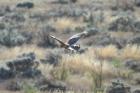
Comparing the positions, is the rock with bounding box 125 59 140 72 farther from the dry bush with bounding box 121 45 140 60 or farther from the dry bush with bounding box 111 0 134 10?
the dry bush with bounding box 111 0 134 10

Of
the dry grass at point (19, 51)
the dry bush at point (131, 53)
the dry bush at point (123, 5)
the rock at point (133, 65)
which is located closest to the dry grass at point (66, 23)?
the dry grass at point (19, 51)

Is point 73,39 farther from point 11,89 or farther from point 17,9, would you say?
point 17,9

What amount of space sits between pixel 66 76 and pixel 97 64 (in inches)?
68.9

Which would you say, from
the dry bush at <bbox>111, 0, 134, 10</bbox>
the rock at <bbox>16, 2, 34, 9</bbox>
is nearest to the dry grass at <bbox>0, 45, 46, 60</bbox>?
the dry bush at <bbox>111, 0, 134, 10</bbox>

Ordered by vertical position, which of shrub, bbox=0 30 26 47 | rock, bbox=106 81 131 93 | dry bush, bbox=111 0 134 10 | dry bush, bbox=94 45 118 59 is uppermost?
rock, bbox=106 81 131 93

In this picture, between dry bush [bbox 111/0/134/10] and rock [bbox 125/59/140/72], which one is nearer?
rock [bbox 125/59/140/72]

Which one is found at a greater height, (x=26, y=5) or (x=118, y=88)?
(x=118, y=88)

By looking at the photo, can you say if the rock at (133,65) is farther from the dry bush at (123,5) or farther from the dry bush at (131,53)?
the dry bush at (123,5)

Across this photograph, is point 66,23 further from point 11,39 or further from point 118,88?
point 118,88

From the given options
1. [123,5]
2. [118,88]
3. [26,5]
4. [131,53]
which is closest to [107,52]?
[131,53]

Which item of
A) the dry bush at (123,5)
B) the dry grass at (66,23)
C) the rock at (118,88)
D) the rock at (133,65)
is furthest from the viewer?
the dry bush at (123,5)

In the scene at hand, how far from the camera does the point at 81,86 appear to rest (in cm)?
1675

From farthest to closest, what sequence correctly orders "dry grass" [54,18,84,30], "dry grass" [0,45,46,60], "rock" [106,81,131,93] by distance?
1. "dry grass" [54,18,84,30]
2. "dry grass" [0,45,46,60]
3. "rock" [106,81,131,93]

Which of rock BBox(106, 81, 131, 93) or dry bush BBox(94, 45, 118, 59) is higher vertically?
rock BBox(106, 81, 131, 93)
